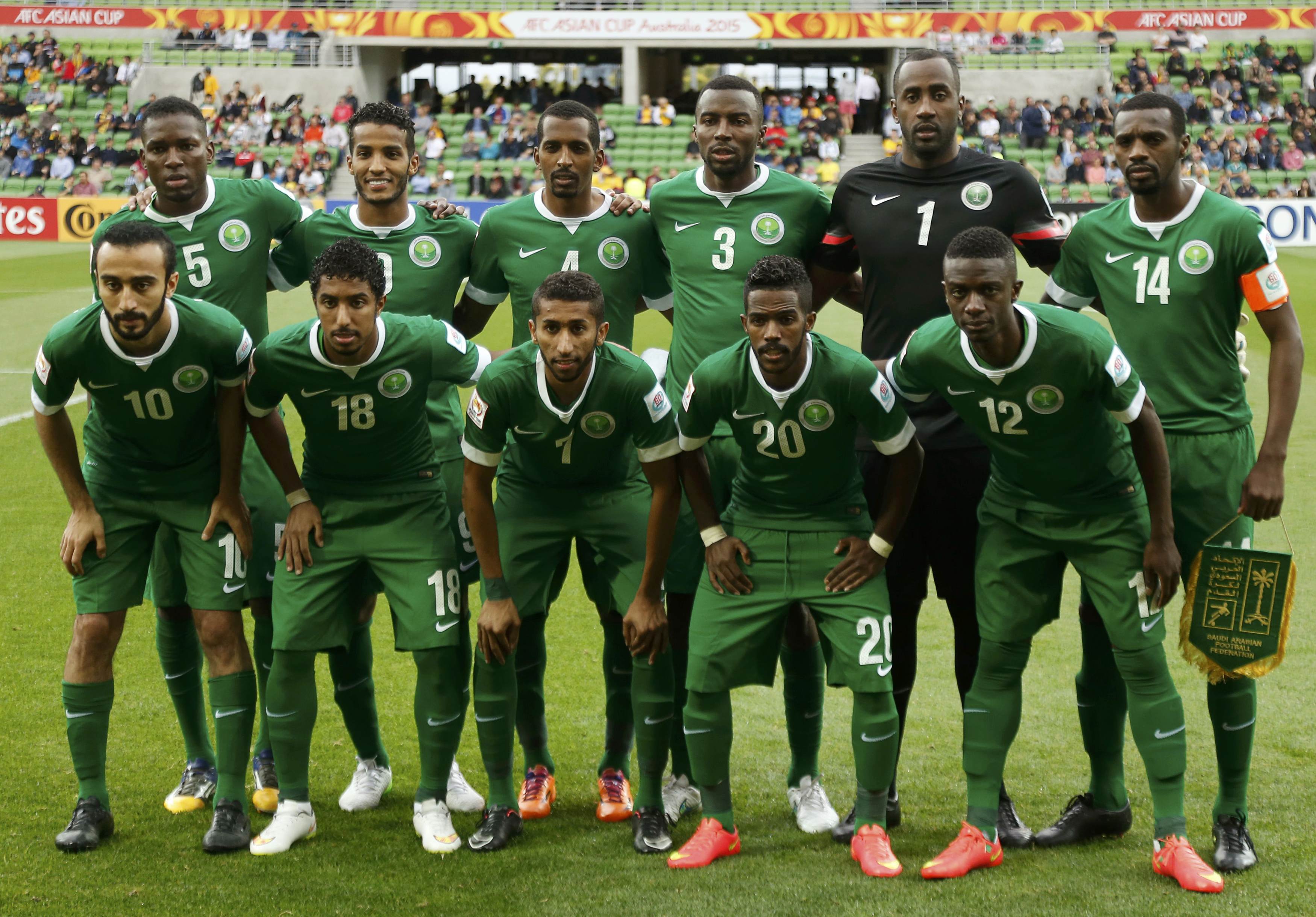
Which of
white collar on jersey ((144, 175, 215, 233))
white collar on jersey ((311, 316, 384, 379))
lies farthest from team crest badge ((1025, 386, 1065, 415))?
white collar on jersey ((144, 175, 215, 233))

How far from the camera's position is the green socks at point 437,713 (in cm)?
443

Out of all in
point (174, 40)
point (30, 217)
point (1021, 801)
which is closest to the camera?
point (1021, 801)

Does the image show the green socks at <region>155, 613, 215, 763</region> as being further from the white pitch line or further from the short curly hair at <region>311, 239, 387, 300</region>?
the white pitch line

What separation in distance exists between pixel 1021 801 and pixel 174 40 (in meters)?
35.1

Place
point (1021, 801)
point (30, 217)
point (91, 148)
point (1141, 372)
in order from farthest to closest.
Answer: point (91, 148) → point (30, 217) → point (1021, 801) → point (1141, 372)

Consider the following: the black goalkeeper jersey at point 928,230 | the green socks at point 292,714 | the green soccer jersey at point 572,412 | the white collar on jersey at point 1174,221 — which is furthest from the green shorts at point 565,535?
the white collar on jersey at point 1174,221

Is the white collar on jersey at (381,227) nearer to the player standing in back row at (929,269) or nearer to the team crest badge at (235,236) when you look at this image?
the team crest badge at (235,236)

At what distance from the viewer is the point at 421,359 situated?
4434 millimetres

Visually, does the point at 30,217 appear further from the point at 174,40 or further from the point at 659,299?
the point at 659,299

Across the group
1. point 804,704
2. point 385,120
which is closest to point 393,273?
point 385,120

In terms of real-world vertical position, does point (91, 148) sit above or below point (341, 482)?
above

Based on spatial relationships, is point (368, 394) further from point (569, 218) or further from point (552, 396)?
point (569, 218)

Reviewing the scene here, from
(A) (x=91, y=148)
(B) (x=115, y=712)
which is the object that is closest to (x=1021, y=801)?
(B) (x=115, y=712)

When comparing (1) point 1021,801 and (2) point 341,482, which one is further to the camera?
(1) point 1021,801
